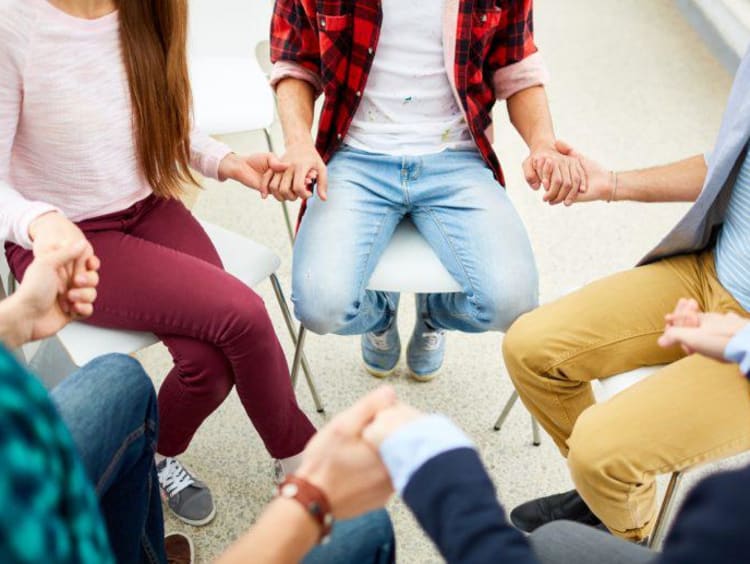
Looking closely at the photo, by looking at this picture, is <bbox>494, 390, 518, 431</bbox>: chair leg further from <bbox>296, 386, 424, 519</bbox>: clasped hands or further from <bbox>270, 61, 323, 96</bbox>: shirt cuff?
<bbox>296, 386, 424, 519</bbox>: clasped hands

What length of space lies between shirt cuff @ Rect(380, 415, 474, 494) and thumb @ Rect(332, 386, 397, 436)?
0.12 feet

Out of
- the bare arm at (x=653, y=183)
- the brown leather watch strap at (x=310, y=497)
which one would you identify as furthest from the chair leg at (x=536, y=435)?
the brown leather watch strap at (x=310, y=497)

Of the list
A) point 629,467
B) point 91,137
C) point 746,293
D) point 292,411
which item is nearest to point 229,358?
point 292,411

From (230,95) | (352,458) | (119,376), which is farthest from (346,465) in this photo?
(230,95)

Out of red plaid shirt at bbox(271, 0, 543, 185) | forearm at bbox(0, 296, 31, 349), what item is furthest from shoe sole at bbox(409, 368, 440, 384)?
forearm at bbox(0, 296, 31, 349)

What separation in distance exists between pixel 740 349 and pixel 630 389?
22 cm

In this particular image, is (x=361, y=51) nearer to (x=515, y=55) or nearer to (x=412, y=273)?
(x=515, y=55)

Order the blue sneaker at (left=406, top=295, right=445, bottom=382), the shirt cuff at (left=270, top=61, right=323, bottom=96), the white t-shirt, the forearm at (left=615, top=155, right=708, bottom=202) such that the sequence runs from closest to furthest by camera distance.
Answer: the forearm at (left=615, top=155, right=708, bottom=202)
the white t-shirt
the shirt cuff at (left=270, top=61, right=323, bottom=96)
the blue sneaker at (left=406, top=295, right=445, bottom=382)

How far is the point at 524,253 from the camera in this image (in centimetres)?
139

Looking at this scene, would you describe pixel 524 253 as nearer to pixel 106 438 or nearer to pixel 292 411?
pixel 292 411

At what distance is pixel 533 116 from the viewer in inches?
60.1

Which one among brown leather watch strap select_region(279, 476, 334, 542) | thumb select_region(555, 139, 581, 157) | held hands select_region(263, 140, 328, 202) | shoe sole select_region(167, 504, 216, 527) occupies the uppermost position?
thumb select_region(555, 139, 581, 157)

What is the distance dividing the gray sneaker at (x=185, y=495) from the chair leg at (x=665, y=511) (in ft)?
2.72

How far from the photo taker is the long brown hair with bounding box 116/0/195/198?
1.27 meters
